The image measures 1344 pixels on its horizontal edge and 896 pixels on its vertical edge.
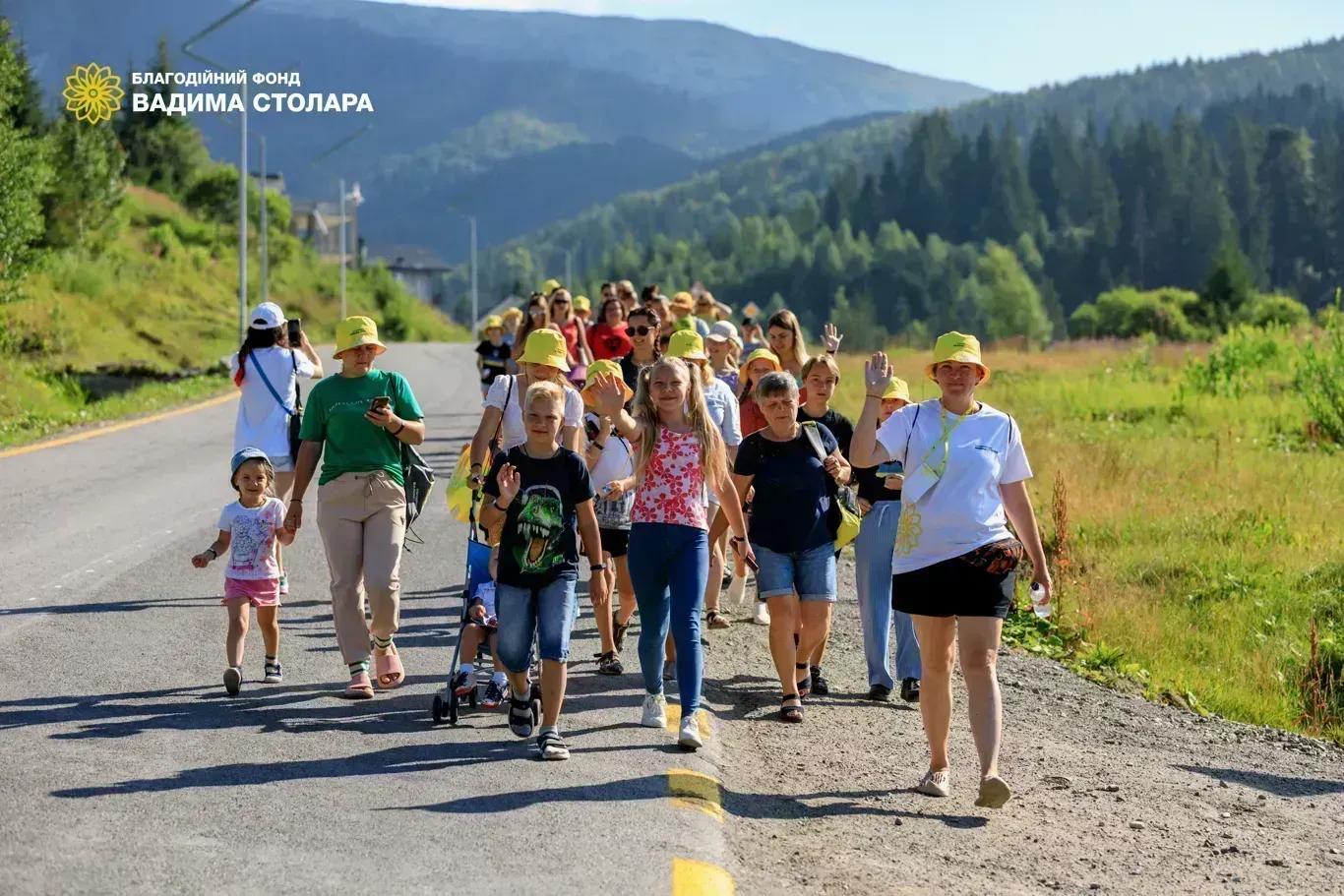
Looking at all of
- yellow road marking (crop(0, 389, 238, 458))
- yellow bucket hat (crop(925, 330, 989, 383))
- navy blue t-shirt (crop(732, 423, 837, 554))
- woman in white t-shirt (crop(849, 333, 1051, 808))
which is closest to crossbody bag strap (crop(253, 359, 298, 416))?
navy blue t-shirt (crop(732, 423, 837, 554))

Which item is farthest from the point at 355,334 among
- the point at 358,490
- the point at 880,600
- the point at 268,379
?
the point at 880,600

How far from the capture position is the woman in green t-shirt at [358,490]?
848cm

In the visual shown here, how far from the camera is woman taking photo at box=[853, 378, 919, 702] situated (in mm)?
9398

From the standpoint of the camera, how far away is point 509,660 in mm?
7738

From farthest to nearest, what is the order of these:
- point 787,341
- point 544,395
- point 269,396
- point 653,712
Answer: point 787,341, point 269,396, point 653,712, point 544,395

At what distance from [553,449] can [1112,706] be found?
398 cm

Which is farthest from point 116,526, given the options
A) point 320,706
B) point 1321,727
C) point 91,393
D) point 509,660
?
point 91,393

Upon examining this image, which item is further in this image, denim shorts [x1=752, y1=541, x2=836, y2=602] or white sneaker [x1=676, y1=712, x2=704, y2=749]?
denim shorts [x1=752, y1=541, x2=836, y2=602]

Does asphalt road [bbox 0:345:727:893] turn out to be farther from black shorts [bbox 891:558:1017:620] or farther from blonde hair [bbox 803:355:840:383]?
blonde hair [bbox 803:355:840:383]

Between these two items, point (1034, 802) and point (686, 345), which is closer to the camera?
point (1034, 802)

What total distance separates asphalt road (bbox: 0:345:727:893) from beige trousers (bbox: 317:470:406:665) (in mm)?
354

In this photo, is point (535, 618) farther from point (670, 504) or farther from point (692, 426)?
point (692, 426)

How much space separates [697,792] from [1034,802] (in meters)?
1.45

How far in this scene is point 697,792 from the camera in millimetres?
6977
